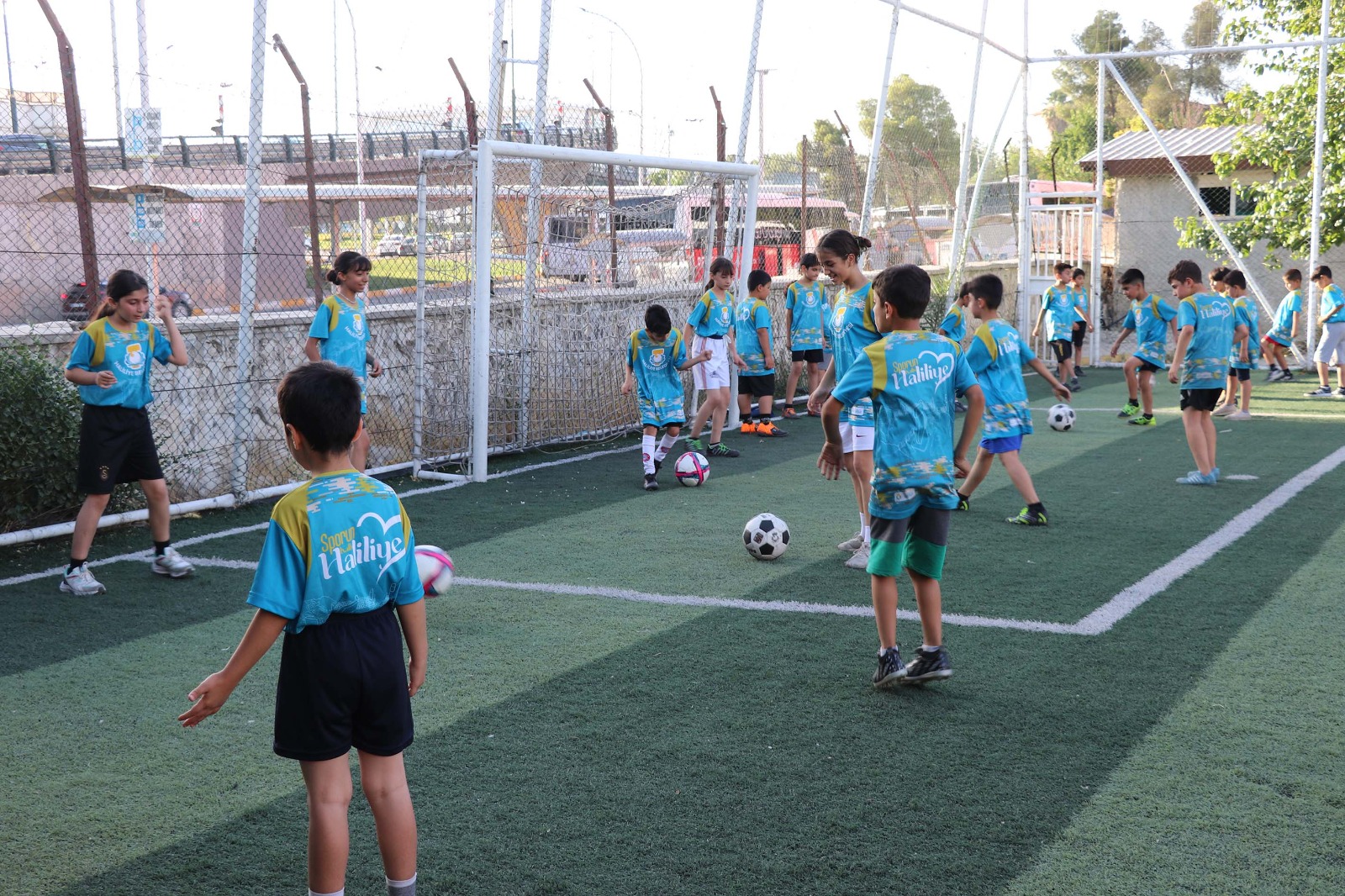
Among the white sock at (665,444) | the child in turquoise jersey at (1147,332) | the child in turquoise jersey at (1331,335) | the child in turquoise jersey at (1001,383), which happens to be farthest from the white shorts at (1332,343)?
the white sock at (665,444)

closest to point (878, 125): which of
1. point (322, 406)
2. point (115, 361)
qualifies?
point (115, 361)

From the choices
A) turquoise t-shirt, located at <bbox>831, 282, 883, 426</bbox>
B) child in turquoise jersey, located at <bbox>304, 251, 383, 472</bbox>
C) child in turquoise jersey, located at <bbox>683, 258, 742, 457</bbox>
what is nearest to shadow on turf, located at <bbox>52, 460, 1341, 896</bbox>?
turquoise t-shirt, located at <bbox>831, 282, 883, 426</bbox>

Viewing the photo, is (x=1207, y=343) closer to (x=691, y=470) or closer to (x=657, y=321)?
(x=691, y=470)

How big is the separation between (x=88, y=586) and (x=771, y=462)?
6000 millimetres

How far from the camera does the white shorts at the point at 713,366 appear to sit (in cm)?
1081

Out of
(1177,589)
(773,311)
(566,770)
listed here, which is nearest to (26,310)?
(566,770)

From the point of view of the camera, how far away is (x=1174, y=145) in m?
23.9

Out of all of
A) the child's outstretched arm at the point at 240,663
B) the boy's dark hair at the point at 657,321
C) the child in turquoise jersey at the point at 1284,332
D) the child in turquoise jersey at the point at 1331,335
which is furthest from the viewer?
the child in turquoise jersey at the point at 1284,332

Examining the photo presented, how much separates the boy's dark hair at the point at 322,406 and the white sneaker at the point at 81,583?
4.07 m

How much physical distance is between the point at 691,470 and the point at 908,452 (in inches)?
194

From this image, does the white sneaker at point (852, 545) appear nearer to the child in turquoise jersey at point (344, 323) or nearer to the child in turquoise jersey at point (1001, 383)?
the child in turquoise jersey at point (1001, 383)

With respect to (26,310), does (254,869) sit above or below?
below

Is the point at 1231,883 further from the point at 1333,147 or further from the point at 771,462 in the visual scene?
the point at 1333,147

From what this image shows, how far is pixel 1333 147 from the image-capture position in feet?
56.5
